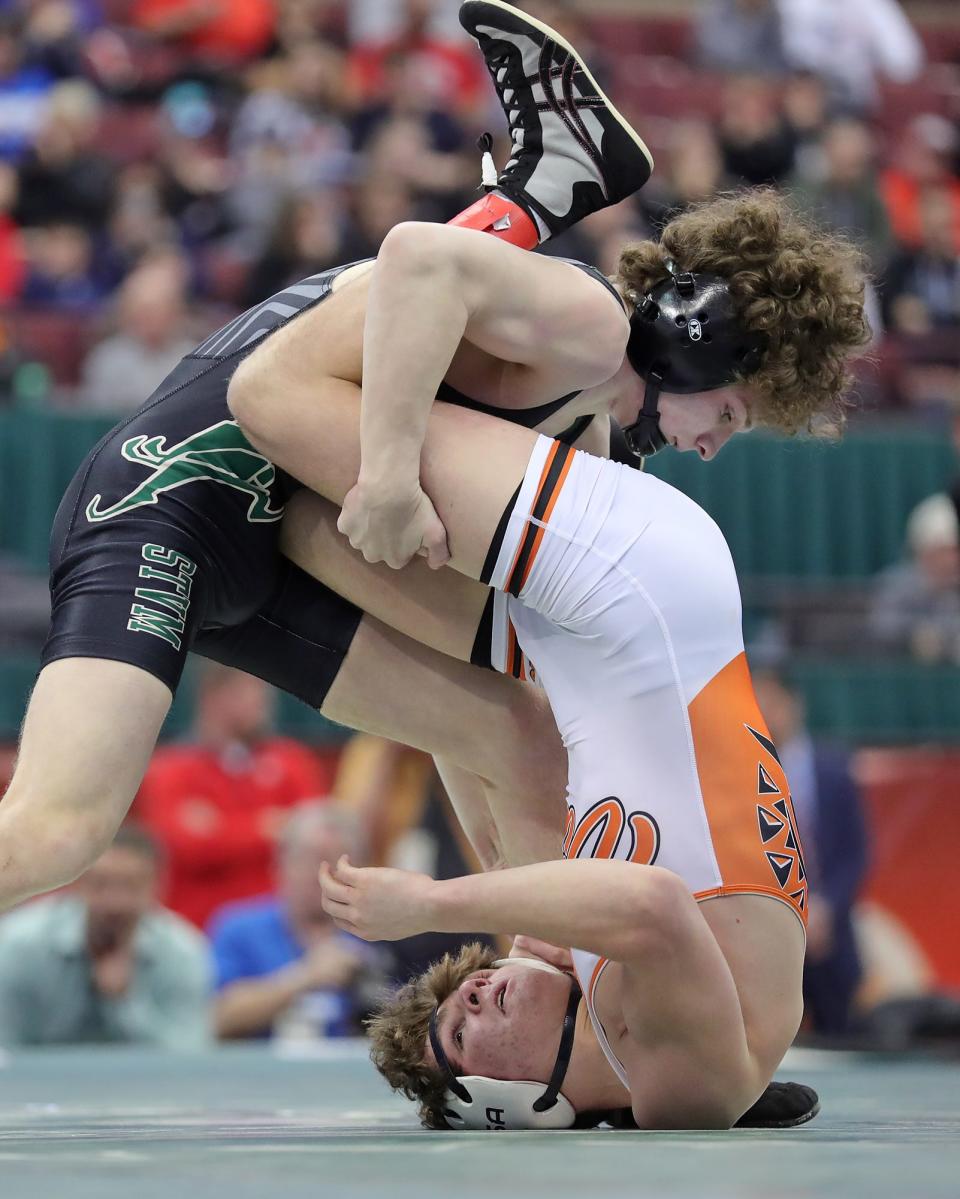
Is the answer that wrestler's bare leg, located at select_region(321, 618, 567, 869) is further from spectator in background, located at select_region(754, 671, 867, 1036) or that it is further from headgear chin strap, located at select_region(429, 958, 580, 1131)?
spectator in background, located at select_region(754, 671, 867, 1036)

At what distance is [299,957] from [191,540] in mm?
2902

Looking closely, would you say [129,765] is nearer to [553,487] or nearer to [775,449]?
[553,487]

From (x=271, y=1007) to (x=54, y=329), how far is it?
125 inches

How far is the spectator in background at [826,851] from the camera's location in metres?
5.92

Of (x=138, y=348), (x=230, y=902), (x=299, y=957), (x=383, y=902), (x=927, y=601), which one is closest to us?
(x=383, y=902)

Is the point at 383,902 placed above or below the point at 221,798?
above

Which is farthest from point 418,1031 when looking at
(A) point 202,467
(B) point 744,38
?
(B) point 744,38

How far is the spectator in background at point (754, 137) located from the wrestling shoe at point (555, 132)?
21.5 ft

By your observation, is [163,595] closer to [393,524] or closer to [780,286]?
[393,524]

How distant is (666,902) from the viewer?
2467 millimetres

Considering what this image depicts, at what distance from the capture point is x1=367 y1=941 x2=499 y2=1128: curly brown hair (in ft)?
9.53

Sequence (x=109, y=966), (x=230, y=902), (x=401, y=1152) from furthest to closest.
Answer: (x=230, y=902) < (x=109, y=966) < (x=401, y=1152)

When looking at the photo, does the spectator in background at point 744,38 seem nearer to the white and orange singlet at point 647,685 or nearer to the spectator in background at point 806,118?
the spectator in background at point 806,118

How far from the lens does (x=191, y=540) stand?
9.61ft
